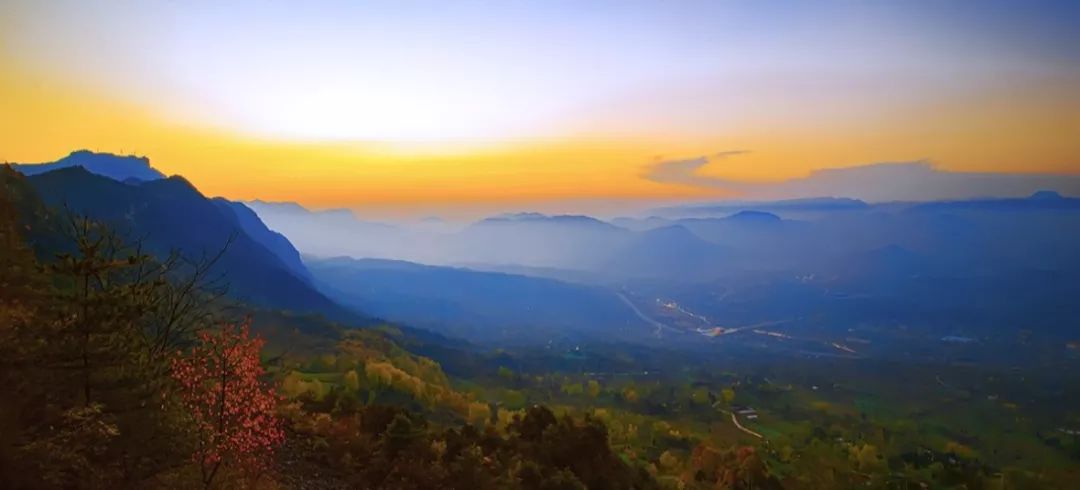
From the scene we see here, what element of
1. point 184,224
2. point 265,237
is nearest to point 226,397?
point 184,224

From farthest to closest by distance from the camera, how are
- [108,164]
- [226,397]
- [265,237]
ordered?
[265,237] → [108,164] → [226,397]

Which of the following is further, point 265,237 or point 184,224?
point 265,237

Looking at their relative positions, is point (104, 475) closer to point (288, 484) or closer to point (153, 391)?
point (153, 391)

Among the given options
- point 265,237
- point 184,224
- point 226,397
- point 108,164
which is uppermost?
point 108,164

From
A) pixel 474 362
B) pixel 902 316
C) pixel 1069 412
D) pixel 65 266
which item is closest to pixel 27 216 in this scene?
pixel 65 266

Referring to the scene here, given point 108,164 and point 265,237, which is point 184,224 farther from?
point 265,237

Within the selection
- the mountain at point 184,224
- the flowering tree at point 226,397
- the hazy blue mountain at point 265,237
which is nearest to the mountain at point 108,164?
the hazy blue mountain at point 265,237

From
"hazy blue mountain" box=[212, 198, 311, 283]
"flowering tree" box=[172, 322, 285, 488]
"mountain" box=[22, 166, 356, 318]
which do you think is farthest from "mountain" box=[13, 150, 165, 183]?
"flowering tree" box=[172, 322, 285, 488]

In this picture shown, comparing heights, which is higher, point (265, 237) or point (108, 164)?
point (108, 164)
